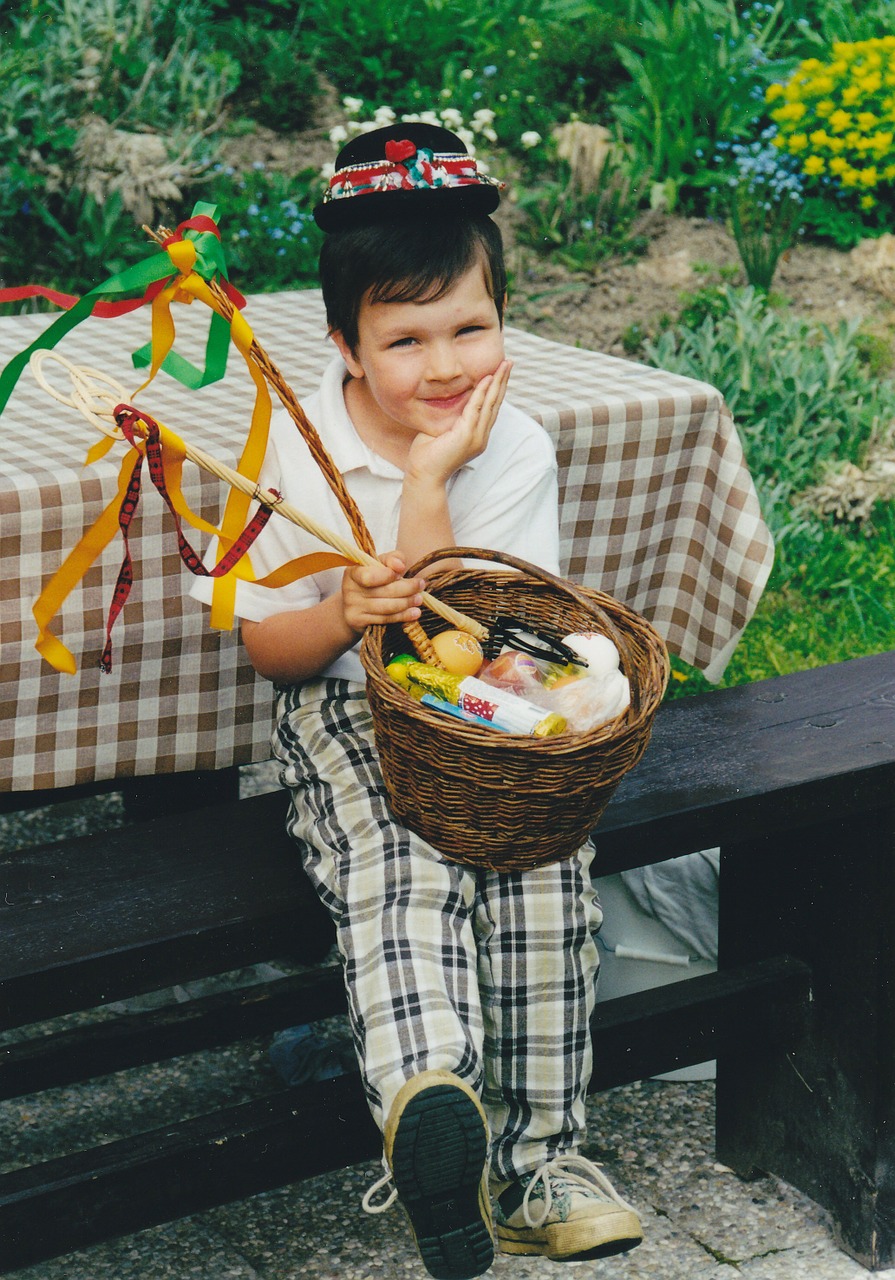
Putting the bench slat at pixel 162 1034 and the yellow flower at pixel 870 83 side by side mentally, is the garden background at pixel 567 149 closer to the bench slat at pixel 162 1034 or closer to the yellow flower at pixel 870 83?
the yellow flower at pixel 870 83

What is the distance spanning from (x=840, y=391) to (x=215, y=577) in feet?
11.4

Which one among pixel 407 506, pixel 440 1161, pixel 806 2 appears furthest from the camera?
pixel 806 2

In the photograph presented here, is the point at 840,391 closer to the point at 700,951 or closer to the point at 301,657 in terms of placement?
the point at 700,951

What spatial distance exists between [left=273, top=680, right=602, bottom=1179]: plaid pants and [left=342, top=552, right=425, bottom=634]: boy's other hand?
9.8 inches

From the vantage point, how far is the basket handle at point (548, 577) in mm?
1681

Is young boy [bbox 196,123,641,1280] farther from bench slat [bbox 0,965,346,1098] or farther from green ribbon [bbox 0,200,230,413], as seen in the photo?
bench slat [bbox 0,965,346,1098]

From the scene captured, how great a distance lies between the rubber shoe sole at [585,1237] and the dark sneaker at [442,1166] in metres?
0.17

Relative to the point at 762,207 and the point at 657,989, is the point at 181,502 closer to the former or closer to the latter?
the point at 657,989

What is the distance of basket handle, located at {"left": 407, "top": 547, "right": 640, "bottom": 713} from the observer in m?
1.68

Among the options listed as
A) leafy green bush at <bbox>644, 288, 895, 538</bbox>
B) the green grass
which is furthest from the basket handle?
leafy green bush at <bbox>644, 288, 895, 538</bbox>

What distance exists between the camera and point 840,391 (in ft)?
15.6

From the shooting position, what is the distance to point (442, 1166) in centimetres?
155

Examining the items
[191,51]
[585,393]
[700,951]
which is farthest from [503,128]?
[700,951]

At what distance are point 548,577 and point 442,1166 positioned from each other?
666mm
